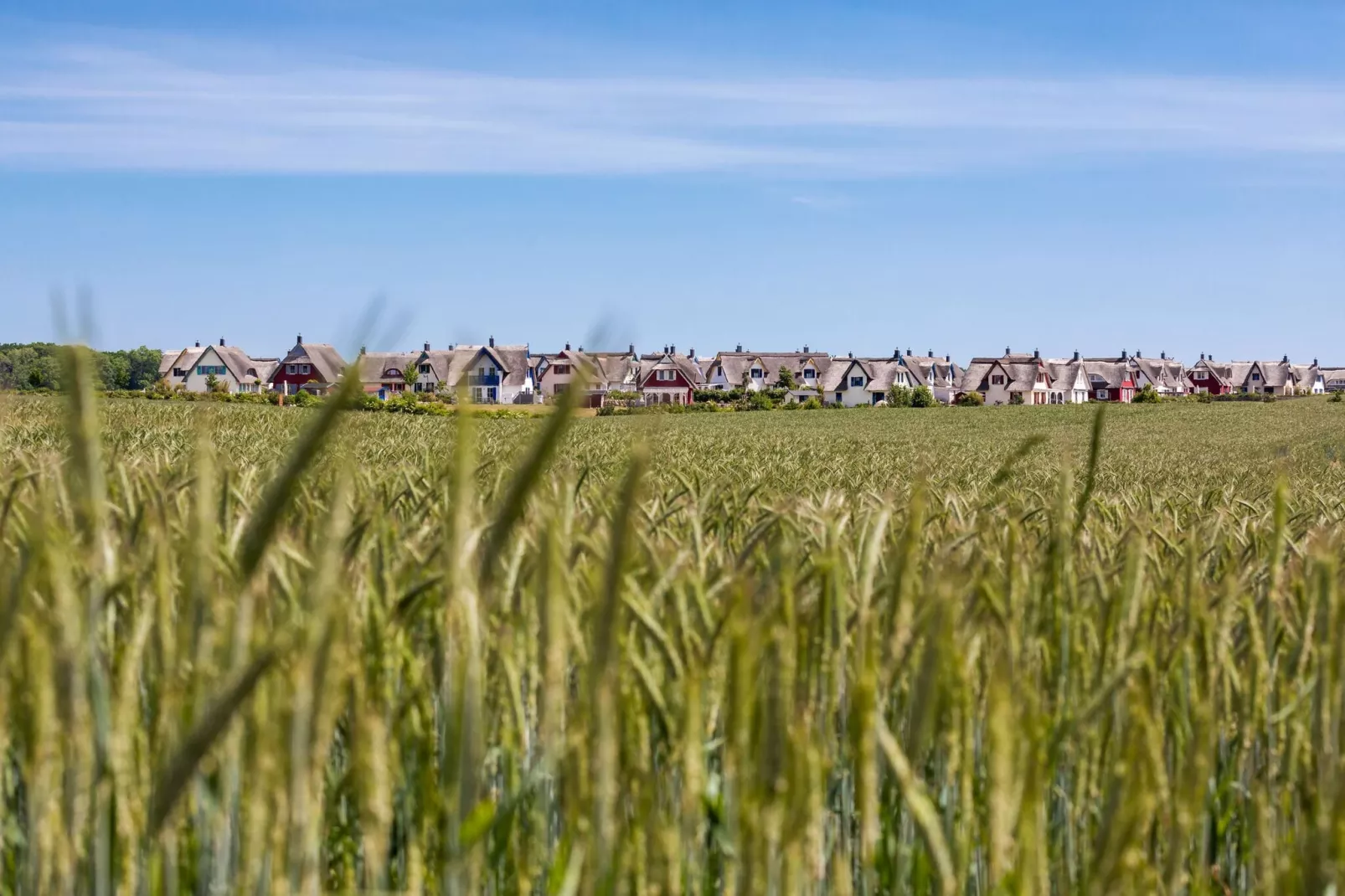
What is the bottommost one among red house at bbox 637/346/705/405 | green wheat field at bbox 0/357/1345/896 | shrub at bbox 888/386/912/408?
green wheat field at bbox 0/357/1345/896

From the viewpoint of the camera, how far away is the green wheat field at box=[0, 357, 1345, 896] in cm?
101

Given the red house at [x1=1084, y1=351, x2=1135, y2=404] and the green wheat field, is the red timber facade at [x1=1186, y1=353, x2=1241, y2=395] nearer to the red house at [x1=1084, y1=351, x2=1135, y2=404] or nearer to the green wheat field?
the red house at [x1=1084, y1=351, x2=1135, y2=404]

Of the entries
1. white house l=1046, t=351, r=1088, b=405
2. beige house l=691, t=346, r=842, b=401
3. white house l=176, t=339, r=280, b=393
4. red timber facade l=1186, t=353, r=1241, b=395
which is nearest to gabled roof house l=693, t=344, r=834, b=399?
beige house l=691, t=346, r=842, b=401

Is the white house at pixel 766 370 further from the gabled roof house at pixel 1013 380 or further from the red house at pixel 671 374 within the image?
the gabled roof house at pixel 1013 380

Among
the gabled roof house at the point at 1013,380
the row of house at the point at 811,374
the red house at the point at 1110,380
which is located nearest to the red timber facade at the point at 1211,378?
the row of house at the point at 811,374

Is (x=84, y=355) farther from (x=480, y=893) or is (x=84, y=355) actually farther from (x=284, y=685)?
(x=480, y=893)

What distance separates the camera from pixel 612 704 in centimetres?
117

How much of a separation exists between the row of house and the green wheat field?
251ft

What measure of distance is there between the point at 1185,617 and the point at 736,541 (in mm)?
1330

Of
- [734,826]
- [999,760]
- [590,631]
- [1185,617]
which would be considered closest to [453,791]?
[734,826]

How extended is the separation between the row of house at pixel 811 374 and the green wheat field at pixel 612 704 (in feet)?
251

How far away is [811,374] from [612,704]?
12461cm

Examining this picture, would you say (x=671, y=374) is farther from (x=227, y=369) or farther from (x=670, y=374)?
(x=227, y=369)

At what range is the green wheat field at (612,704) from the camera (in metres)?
1.01
